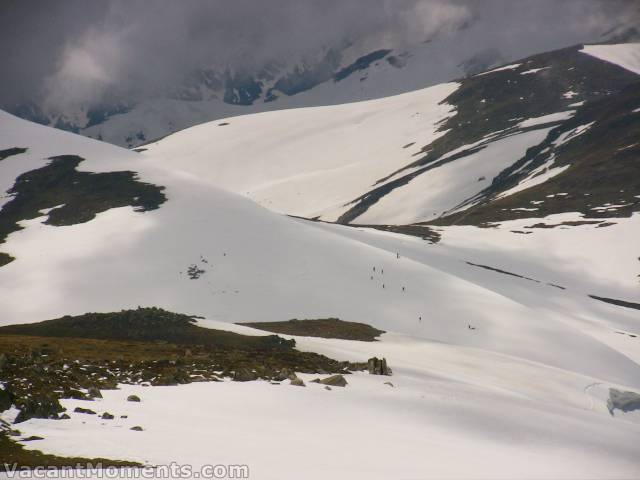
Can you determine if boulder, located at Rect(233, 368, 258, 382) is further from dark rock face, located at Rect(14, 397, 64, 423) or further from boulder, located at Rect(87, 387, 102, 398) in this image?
dark rock face, located at Rect(14, 397, 64, 423)

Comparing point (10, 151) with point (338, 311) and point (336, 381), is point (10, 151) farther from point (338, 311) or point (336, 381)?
point (336, 381)

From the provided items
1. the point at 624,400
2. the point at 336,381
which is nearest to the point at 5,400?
the point at 336,381

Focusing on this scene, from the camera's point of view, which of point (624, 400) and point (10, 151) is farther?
point (10, 151)

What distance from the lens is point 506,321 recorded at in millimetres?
66938

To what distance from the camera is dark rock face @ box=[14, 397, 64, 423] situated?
18.9m

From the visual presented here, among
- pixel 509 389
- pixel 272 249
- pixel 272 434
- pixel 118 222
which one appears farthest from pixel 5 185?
pixel 272 434

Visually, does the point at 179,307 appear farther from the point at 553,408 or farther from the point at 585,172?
the point at 585,172

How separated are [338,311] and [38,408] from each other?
1935 inches

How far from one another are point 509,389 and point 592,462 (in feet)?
59.3

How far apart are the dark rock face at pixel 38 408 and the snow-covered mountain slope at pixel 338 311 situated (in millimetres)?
431

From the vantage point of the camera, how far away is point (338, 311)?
67375 mm

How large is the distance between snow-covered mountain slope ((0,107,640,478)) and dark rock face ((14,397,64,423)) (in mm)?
431

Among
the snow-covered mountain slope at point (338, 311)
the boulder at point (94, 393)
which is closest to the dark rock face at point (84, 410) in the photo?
the snow-covered mountain slope at point (338, 311)

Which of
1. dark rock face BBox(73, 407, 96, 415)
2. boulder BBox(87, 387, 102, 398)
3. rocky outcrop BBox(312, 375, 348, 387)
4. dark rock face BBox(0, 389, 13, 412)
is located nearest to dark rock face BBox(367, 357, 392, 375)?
rocky outcrop BBox(312, 375, 348, 387)
